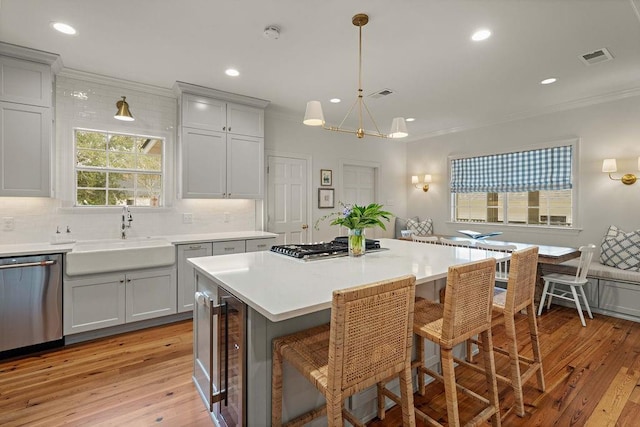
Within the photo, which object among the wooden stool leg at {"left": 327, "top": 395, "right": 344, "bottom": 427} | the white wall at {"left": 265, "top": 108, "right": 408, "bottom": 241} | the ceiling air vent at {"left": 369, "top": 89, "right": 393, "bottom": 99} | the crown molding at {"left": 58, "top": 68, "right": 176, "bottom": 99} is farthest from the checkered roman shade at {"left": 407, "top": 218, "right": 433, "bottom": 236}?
the wooden stool leg at {"left": 327, "top": 395, "right": 344, "bottom": 427}

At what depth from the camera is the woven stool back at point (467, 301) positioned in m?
1.51

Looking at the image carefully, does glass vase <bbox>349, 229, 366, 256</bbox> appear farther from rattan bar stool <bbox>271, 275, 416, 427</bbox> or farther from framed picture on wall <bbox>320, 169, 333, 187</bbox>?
framed picture on wall <bbox>320, 169, 333, 187</bbox>

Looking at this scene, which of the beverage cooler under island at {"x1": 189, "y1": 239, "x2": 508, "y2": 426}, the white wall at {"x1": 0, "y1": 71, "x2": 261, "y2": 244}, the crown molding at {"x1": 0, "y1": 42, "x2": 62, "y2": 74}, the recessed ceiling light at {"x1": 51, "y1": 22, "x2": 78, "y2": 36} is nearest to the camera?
the beverage cooler under island at {"x1": 189, "y1": 239, "x2": 508, "y2": 426}

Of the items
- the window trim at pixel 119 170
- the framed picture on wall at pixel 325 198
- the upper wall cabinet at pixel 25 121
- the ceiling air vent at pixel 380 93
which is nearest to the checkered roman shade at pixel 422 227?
the framed picture on wall at pixel 325 198

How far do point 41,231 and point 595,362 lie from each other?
209 inches

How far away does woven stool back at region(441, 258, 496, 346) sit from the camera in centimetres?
151

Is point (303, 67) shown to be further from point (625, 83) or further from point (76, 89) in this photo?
point (625, 83)

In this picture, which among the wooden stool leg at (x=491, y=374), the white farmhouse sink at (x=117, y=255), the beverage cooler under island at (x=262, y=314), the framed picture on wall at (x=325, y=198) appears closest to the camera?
the beverage cooler under island at (x=262, y=314)

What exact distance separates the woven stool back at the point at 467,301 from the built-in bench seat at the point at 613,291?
10.0 feet

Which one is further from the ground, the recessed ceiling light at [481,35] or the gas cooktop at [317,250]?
the recessed ceiling light at [481,35]

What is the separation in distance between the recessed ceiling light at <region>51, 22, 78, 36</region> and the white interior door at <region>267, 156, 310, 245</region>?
259 cm

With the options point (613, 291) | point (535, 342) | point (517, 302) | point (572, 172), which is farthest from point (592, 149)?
point (517, 302)

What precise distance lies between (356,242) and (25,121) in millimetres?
3216

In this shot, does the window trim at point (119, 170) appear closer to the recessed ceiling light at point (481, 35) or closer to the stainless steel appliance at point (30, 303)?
the stainless steel appliance at point (30, 303)
